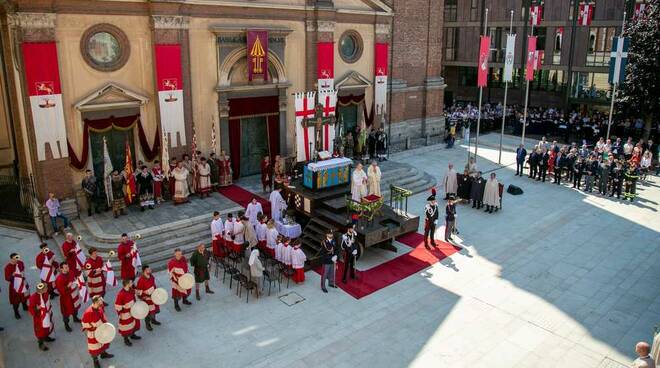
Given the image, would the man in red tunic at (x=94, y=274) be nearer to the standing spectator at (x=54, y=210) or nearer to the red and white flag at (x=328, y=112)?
the standing spectator at (x=54, y=210)

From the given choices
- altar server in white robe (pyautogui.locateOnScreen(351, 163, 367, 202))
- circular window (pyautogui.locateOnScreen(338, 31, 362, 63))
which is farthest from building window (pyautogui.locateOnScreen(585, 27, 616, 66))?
altar server in white robe (pyautogui.locateOnScreen(351, 163, 367, 202))

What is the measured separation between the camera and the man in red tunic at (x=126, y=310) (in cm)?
1168

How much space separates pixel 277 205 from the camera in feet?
58.9

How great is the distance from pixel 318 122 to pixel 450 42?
30631 mm

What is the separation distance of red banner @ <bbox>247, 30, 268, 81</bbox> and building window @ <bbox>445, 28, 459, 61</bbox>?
29.5 metres

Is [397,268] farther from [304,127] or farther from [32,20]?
[32,20]

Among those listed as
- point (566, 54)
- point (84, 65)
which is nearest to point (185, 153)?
point (84, 65)

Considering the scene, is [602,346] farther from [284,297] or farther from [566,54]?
[566,54]

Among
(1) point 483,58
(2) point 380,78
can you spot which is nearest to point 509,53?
(1) point 483,58

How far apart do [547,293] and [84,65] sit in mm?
16032

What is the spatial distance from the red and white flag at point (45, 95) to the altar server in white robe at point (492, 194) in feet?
50.6

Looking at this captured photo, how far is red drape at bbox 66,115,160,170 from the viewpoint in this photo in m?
17.8

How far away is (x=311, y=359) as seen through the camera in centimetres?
1166

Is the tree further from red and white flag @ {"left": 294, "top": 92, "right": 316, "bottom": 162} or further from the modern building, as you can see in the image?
red and white flag @ {"left": 294, "top": 92, "right": 316, "bottom": 162}
